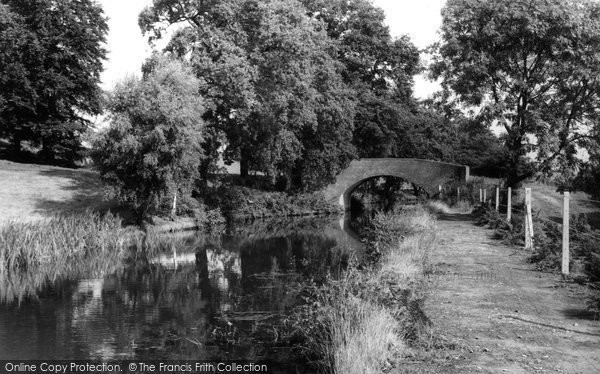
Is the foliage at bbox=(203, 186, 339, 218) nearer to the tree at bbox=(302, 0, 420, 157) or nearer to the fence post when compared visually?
the tree at bbox=(302, 0, 420, 157)

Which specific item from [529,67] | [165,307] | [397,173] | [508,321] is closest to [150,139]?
[165,307]

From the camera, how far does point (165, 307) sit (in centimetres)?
1348

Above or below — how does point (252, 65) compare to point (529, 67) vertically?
above

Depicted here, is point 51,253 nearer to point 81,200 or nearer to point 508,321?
point 81,200

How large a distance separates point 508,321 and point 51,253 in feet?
48.4

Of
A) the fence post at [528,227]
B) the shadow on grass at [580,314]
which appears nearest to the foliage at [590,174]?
the fence post at [528,227]

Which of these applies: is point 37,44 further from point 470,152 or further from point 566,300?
point 470,152

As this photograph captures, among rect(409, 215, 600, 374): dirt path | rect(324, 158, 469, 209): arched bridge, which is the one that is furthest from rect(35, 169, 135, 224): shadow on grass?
rect(324, 158, 469, 209): arched bridge

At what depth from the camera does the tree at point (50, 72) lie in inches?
1417

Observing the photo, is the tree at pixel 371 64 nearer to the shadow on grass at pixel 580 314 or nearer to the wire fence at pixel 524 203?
the wire fence at pixel 524 203

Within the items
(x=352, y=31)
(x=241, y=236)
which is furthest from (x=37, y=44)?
(x=352, y=31)

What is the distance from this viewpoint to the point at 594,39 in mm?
25000

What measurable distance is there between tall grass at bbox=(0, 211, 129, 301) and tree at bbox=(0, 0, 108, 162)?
51.5 ft

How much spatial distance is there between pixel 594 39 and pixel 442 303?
1947cm
